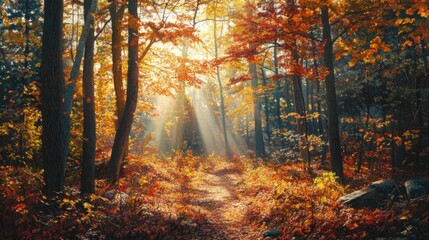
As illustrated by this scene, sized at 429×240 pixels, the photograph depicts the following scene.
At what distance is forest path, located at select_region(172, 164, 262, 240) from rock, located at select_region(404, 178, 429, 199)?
366 centimetres

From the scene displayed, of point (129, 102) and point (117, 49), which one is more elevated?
point (117, 49)

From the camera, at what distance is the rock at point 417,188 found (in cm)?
751

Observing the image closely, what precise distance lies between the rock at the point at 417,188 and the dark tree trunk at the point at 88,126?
8674 millimetres

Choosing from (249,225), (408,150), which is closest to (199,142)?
(408,150)

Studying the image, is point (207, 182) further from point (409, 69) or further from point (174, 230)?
point (409, 69)

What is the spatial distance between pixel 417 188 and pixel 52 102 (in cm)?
868

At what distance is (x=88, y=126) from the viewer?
10367 millimetres

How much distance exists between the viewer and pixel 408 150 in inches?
683

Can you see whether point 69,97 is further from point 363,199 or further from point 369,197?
point 369,197

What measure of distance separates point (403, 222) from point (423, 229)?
375mm

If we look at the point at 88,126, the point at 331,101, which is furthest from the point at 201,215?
the point at 331,101

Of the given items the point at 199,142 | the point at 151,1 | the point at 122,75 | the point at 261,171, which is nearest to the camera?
the point at 151,1

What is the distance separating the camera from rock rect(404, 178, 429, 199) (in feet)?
24.6

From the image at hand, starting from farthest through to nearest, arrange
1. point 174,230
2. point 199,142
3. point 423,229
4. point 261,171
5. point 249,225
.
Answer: point 199,142, point 261,171, point 249,225, point 174,230, point 423,229
